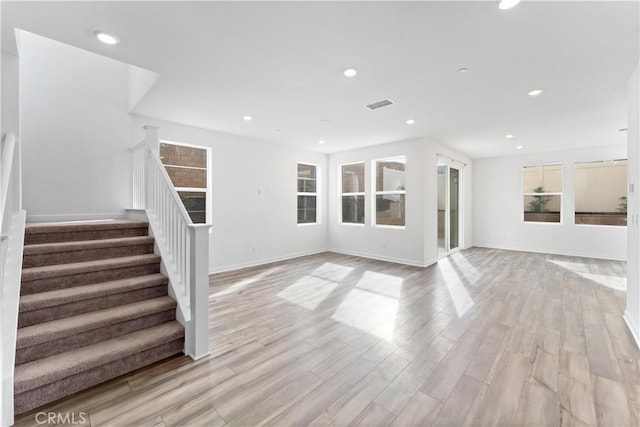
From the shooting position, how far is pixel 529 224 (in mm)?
7270

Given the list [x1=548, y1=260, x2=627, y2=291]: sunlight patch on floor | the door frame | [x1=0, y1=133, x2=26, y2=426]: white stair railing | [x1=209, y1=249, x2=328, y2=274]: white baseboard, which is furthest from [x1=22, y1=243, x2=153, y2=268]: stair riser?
[x1=548, y1=260, x2=627, y2=291]: sunlight patch on floor

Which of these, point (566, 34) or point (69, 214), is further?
point (69, 214)

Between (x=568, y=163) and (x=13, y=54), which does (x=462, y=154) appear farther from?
(x=13, y=54)

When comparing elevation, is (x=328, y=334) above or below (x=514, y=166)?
below

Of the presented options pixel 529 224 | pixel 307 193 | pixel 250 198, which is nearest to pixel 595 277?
pixel 529 224

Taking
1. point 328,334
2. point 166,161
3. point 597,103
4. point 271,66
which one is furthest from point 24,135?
point 597,103

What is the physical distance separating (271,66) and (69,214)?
3.41 metres

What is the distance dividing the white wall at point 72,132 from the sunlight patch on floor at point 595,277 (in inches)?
297

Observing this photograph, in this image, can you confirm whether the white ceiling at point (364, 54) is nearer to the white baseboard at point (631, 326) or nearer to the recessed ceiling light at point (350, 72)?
the recessed ceiling light at point (350, 72)

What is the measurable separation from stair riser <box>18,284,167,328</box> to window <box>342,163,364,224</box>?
4.94 m

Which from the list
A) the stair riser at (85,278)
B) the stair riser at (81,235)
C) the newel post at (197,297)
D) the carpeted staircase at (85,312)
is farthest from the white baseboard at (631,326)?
the stair riser at (81,235)

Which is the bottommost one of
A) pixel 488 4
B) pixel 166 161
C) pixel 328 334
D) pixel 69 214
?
pixel 328 334

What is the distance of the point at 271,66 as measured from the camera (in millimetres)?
2709

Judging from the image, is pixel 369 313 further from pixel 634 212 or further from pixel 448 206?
pixel 448 206
